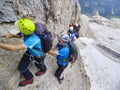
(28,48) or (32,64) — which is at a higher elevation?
(28,48)

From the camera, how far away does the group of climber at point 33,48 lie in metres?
9.15

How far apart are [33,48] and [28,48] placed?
0.27 metres

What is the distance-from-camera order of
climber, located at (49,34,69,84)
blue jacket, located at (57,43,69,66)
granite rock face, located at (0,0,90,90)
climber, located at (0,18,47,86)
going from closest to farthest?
climber, located at (0,18,47,86) → granite rock face, located at (0,0,90,90) → climber, located at (49,34,69,84) → blue jacket, located at (57,43,69,66)

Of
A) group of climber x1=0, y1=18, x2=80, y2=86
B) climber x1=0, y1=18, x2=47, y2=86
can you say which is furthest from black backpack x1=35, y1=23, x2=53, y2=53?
climber x1=0, y1=18, x2=47, y2=86

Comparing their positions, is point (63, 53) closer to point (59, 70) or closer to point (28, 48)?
point (59, 70)

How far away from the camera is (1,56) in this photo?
36.1ft

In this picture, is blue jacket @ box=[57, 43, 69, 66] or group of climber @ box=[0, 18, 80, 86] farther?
blue jacket @ box=[57, 43, 69, 66]

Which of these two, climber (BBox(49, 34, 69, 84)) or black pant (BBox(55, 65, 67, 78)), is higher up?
climber (BBox(49, 34, 69, 84))

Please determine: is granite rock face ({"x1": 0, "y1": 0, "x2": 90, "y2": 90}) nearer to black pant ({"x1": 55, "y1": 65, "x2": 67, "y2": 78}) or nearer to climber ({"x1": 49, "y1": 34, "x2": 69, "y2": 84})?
black pant ({"x1": 55, "y1": 65, "x2": 67, "y2": 78})

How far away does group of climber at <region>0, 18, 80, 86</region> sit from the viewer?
360 inches

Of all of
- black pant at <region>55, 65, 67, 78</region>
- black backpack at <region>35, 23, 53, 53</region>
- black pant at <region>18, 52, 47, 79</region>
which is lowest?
black pant at <region>55, 65, 67, 78</region>

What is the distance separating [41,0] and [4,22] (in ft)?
11.4

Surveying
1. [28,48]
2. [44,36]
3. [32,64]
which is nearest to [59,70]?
[32,64]

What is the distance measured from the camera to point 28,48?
10.2 metres
